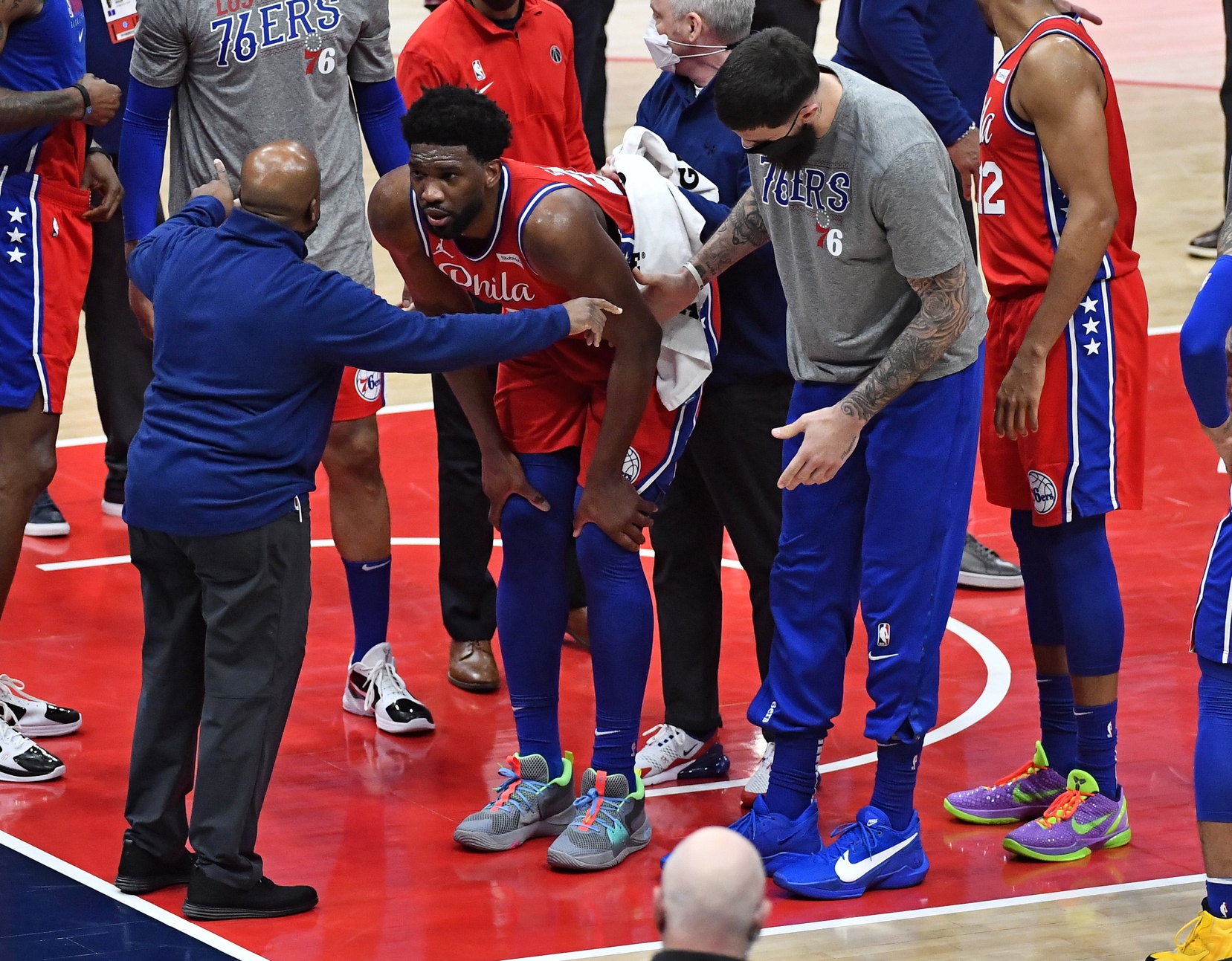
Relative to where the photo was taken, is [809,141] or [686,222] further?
[686,222]

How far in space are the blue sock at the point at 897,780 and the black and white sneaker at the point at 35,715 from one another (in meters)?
2.47

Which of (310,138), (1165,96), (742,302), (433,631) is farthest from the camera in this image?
(1165,96)

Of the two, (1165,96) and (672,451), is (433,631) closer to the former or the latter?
(672,451)

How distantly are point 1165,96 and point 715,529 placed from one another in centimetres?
1163

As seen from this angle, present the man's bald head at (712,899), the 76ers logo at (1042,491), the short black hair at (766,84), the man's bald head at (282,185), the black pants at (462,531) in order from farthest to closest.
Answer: the black pants at (462,531) < the 76ers logo at (1042,491) < the man's bald head at (282,185) < the short black hair at (766,84) < the man's bald head at (712,899)

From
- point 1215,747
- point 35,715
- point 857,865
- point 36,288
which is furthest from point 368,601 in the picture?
point 1215,747

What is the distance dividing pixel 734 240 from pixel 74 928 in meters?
2.32

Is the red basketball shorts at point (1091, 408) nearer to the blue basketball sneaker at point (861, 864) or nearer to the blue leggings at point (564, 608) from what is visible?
the blue basketball sneaker at point (861, 864)

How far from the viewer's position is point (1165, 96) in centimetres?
1598

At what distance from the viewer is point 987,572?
7.02 metres

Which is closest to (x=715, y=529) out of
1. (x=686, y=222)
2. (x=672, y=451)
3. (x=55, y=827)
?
(x=672, y=451)

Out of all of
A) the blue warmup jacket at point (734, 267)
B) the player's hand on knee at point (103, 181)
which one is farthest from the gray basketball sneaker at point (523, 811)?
the player's hand on knee at point (103, 181)

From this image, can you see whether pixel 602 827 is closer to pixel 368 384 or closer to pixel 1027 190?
pixel 368 384

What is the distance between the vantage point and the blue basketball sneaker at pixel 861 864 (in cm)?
469
